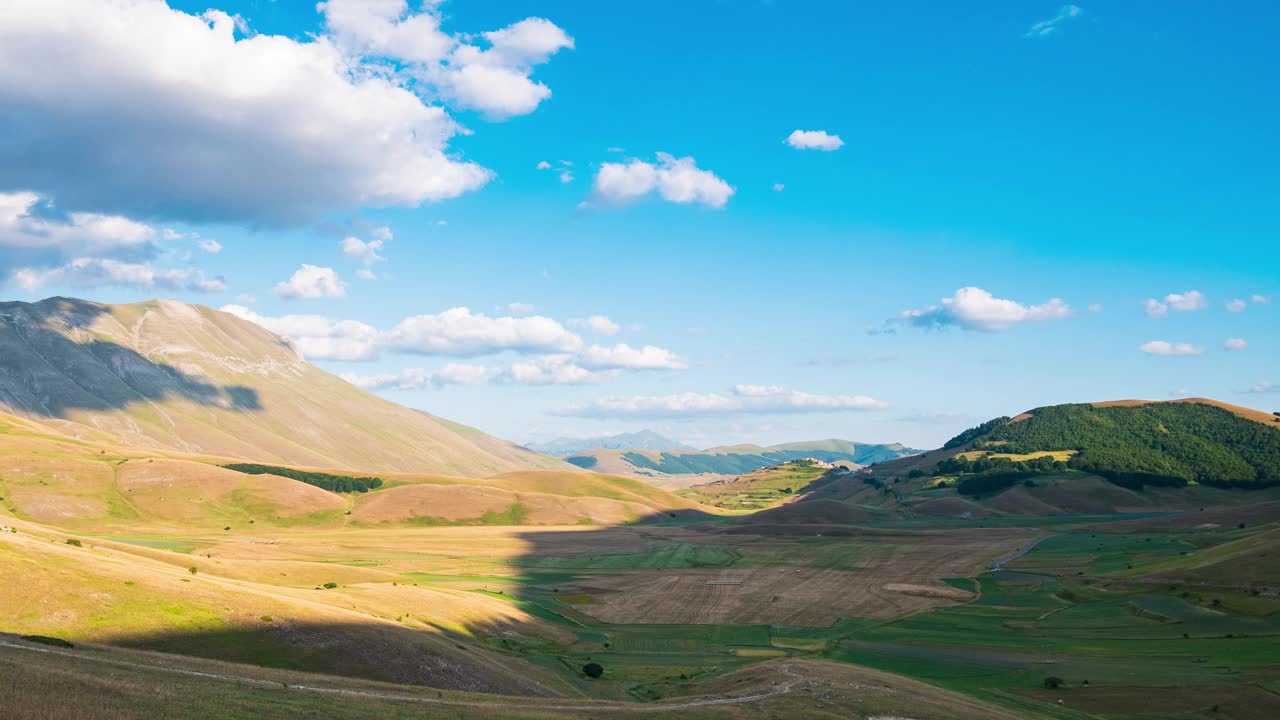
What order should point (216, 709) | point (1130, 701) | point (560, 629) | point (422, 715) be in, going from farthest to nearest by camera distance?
point (560, 629)
point (1130, 701)
point (422, 715)
point (216, 709)

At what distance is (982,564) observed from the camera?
505 feet

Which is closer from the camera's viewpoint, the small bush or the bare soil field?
the small bush

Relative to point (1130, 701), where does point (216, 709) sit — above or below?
above

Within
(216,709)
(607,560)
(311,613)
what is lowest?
(607,560)

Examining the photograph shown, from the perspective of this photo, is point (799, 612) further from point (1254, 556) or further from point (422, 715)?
point (422, 715)

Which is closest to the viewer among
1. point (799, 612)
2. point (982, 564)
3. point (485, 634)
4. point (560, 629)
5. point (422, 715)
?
point (422, 715)

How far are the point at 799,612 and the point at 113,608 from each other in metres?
82.2

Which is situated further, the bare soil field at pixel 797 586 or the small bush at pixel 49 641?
the bare soil field at pixel 797 586

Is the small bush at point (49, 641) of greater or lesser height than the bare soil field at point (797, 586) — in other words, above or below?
above

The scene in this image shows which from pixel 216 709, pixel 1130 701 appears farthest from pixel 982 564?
pixel 216 709

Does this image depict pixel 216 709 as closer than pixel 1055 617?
Yes

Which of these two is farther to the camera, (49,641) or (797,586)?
(797,586)

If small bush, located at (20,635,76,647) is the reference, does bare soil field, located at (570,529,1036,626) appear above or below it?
below

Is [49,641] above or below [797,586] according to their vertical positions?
above
